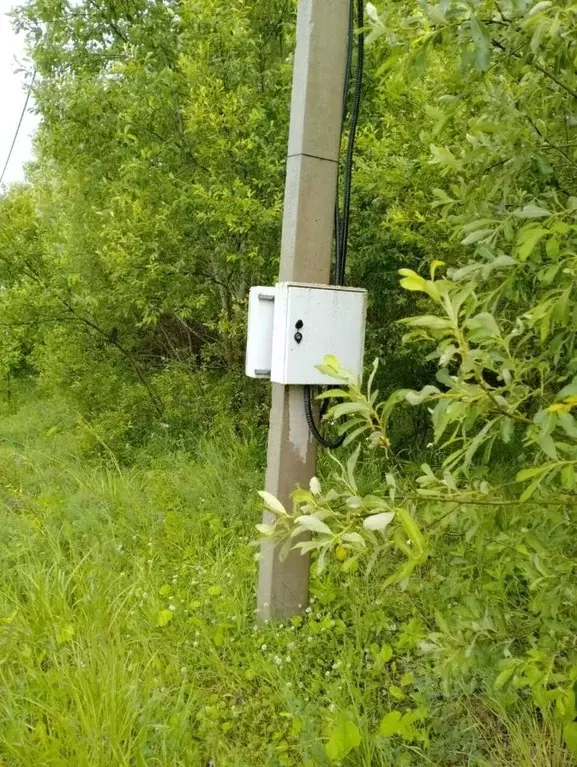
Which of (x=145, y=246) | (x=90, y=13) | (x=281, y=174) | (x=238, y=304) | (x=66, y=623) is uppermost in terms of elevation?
(x=90, y=13)

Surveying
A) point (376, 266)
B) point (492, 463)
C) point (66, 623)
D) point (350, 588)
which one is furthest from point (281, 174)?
point (66, 623)

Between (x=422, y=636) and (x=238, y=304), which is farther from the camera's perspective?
(x=238, y=304)

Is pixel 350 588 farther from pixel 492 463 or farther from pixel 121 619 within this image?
pixel 492 463

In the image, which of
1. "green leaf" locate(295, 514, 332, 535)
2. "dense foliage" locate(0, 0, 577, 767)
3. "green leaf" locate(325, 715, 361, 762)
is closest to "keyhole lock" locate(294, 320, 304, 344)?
"dense foliage" locate(0, 0, 577, 767)

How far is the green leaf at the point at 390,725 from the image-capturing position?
1942mm

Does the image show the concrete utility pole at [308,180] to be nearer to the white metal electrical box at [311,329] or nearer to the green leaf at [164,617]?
the white metal electrical box at [311,329]

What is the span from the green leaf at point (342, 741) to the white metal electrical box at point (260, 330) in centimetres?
122

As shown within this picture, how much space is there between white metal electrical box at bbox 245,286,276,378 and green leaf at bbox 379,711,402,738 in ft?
4.04

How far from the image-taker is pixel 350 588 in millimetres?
2713

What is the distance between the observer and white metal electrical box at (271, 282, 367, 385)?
2.21 m

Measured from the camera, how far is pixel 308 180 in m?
2.27

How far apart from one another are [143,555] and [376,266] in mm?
2246

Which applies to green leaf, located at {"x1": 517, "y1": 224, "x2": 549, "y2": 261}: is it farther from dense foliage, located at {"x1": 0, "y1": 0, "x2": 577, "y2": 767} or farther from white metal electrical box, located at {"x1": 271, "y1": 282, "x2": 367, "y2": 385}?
white metal electrical box, located at {"x1": 271, "y1": 282, "x2": 367, "y2": 385}

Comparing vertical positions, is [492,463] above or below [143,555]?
above
